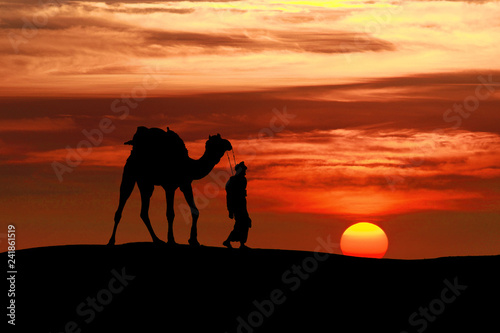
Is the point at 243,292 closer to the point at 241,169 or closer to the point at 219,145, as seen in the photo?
the point at 241,169

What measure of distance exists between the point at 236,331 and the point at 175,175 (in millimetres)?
7264

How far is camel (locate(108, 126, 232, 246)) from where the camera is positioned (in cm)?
3189

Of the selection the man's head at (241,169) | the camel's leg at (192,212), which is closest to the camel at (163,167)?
→ the camel's leg at (192,212)

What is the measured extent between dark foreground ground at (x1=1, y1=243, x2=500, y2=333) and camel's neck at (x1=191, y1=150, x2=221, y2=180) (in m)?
2.55

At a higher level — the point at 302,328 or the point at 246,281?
the point at 246,281

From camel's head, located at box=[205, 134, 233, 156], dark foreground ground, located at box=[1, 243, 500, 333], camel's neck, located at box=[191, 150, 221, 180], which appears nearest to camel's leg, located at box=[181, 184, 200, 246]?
dark foreground ground, located at box=[1, 243, 500, 333]

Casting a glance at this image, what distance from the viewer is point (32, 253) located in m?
32.5

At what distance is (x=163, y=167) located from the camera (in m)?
31.9

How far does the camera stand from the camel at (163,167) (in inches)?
1256

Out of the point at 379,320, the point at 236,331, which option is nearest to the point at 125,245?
the point at 236,331

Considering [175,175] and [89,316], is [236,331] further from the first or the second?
[175,175]

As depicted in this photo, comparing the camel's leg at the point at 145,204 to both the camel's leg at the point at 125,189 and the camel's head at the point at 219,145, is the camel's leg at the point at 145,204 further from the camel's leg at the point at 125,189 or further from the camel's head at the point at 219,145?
the camel's head at the point at 219,145

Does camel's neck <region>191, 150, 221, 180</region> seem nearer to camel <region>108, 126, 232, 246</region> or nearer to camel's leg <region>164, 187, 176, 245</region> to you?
camel <region>108, 126, 232, 246</region>

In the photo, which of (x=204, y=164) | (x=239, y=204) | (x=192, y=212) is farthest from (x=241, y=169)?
(x=192, y=212)
